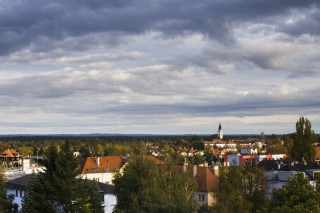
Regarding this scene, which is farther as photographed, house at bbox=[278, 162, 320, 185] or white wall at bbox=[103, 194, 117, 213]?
house at bbox=[278, 162, 320, 185]

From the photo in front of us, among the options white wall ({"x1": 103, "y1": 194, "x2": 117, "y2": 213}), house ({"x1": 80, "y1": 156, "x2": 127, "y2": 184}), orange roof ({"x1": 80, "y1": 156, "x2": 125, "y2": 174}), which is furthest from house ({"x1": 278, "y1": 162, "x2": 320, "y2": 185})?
orange roof ({"x1": 80, "y1": 156, "x2": 125, "y2": 174})

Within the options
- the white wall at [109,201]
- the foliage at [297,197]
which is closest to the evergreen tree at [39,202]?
the foliage at [297,197]

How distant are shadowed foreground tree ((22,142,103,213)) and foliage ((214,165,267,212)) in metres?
14.7

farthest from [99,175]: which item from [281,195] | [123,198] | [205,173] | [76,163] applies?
[281,195]

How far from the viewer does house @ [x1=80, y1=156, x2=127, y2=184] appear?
106 meters

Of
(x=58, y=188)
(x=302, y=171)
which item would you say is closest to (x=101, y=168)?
(x=302, y=171)

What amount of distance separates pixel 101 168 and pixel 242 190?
52.3 m

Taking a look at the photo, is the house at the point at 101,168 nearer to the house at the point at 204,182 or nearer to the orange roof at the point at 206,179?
the house at the point at 204,182

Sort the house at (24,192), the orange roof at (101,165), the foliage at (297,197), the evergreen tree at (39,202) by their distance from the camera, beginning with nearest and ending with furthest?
the foliage at (297,197) → the evergreen tree at (39,202) → the house at (24,192) → the orange roof at (101,165)

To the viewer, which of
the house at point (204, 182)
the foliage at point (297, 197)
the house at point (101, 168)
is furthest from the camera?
the house at point (101, 168)

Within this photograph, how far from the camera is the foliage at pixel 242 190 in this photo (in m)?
54.8

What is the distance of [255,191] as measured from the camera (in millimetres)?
60594

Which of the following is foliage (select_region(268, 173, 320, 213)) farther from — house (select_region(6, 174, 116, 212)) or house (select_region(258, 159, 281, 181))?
house (select_region(258, 159, 281, 181))

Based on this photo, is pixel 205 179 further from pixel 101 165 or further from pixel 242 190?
pixel 101 165
